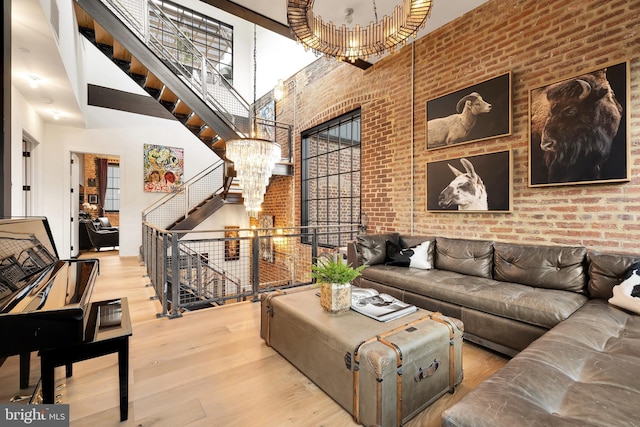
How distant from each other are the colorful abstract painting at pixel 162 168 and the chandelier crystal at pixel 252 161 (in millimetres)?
4470

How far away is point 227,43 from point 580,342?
9785 mm

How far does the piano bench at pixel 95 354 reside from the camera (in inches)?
51.8

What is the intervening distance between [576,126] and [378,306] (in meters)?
2.42

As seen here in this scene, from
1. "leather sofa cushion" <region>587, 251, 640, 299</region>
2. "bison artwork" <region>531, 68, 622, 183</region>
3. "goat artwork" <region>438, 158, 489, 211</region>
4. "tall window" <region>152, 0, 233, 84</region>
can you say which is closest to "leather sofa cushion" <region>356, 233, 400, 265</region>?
"goat artwork" <region>438, 158, 489, 211</region>

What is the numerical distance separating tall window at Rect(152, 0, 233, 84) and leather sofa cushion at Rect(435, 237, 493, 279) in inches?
305

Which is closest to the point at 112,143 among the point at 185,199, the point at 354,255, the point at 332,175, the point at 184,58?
the point at 185,199

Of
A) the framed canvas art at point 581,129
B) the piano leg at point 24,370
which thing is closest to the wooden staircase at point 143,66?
the piano leg at point 24,370

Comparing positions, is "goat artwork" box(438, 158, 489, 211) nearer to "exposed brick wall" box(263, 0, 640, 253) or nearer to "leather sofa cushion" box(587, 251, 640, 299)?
"exposed brick wall" box(263, 0, 640, 253)

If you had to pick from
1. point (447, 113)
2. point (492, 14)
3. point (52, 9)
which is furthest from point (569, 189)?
point (52, 9)

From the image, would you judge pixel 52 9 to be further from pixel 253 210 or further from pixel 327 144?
pixel 327 144

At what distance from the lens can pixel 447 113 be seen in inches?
137

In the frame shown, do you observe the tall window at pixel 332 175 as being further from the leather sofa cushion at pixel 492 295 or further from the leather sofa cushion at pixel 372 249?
the leather sofa cushion at pixel 492 295

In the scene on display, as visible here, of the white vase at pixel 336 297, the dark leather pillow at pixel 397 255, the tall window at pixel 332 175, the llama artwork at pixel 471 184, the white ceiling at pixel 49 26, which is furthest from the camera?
the tall window at pixel 332 175

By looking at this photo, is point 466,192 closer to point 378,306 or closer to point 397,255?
point 397,255
